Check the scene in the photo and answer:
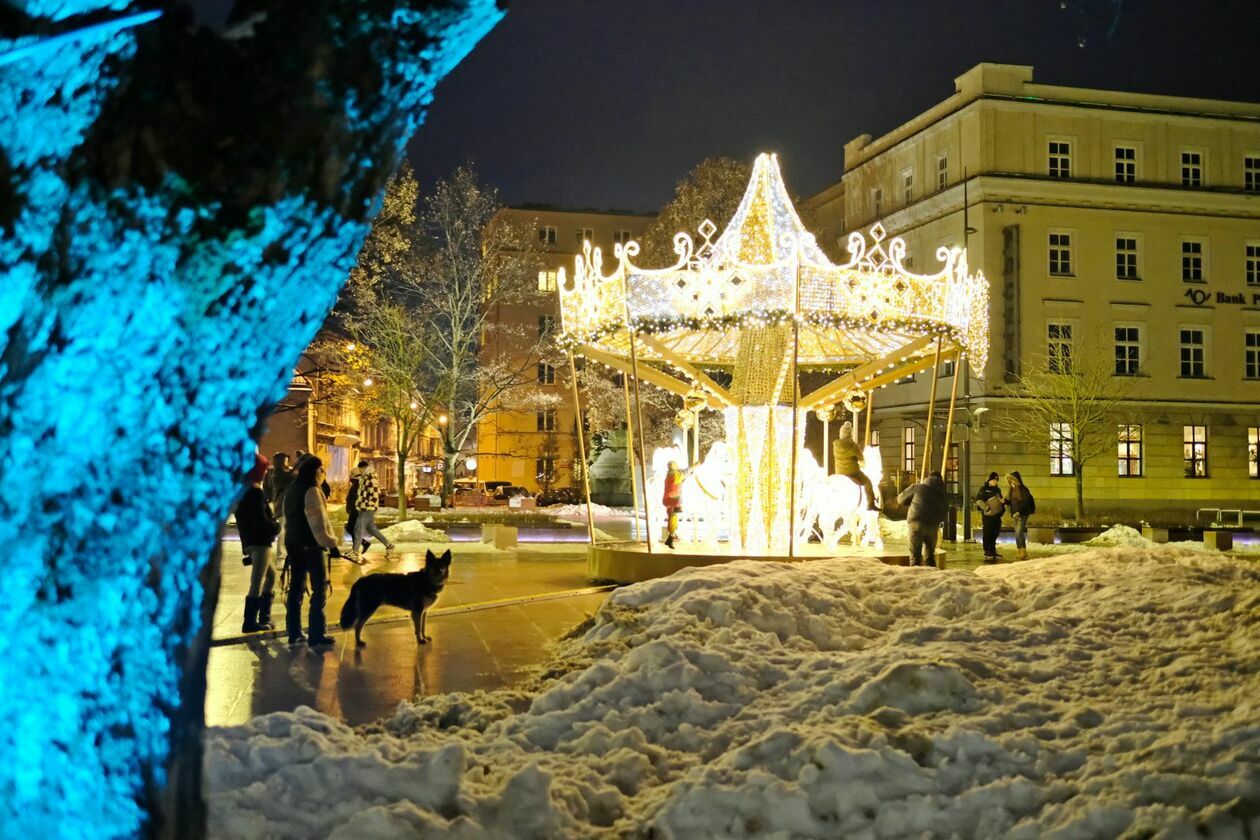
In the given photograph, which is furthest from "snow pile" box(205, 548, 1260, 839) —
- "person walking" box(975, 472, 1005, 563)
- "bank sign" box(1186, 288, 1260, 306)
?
"bank sign" box(1186, 288, 1260, 306)

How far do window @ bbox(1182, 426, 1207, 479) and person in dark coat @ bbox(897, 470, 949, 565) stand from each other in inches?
1168

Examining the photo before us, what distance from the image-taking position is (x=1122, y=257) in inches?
1651

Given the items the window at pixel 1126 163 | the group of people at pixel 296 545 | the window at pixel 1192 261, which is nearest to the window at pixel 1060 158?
the window at pixel 1126 163

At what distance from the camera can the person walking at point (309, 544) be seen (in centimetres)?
1043

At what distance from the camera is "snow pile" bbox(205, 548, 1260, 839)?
474 cm

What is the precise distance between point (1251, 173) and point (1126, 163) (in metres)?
5.31

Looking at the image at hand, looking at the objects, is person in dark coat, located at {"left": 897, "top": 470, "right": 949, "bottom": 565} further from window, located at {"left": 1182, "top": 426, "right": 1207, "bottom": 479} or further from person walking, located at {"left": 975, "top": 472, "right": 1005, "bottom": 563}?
window, located at {"left": 1182, "top": 426, "right": 1207, "bottom": 479}

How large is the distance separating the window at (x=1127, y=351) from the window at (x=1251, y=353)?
433 centimetres

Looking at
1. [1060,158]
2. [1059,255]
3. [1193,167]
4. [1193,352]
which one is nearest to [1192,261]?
[1193,352]

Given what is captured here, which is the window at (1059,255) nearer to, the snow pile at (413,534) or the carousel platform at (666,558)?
the snow pile at (413,534)

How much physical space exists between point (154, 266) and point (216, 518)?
2.47ft

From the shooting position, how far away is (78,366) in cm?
290

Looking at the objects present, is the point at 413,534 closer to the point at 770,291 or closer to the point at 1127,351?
the point at 770,291

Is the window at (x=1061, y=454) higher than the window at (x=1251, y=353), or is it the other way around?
the window at (x=1251, y=353)
